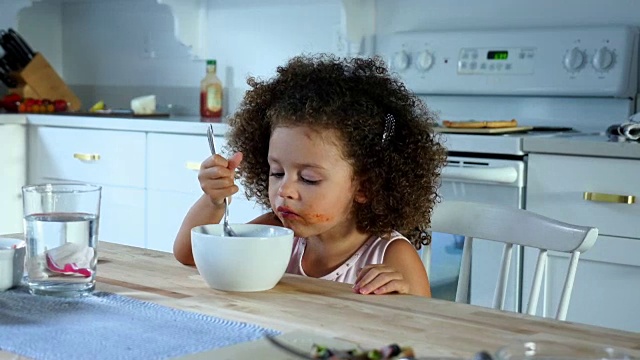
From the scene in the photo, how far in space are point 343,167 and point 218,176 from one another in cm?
23

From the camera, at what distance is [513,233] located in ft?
4.78

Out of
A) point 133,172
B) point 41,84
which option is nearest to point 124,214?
point 133,172

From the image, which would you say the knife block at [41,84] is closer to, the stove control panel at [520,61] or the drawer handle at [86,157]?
the drawer handle at [86,157]

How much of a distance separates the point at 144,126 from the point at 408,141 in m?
1.73

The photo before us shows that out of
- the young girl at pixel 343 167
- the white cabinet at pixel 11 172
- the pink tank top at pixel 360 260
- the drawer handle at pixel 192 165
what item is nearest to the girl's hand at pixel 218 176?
the young girl at pixel 343 167

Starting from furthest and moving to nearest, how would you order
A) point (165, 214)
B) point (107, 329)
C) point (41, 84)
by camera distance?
point (41, 84)
point (165, 214)
point (107, 329)

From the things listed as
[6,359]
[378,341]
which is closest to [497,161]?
[378,341]

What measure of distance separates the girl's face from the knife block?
7.93 feet

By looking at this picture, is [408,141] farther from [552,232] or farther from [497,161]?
[497,161]

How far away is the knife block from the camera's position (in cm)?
372

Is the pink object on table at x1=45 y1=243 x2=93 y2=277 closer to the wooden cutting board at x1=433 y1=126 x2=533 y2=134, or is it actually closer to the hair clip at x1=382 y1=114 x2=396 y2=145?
the hair clip at x1=382 y1=114 x2=396 y2=145

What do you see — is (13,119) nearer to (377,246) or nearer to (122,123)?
(122,123)

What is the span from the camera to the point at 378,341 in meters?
0.94

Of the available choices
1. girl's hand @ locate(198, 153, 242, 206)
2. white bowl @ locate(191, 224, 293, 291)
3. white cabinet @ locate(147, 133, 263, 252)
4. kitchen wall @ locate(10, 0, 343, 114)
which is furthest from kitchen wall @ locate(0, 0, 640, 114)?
white bowl @ locate(191, 224, 293, 291)
